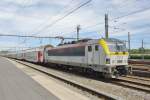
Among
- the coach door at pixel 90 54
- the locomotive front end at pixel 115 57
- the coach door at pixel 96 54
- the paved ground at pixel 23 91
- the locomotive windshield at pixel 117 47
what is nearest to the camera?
the paved ground at pixel 23 91

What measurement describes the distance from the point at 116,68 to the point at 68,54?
9629mm

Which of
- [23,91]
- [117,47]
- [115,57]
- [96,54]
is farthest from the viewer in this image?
[96,54]

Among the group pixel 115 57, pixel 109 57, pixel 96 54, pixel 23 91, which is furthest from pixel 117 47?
pixel 23 91

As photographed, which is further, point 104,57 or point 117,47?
point 117,47

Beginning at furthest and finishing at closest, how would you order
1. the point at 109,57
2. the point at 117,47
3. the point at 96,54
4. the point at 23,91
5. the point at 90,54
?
the point at 90,54 < the point at 96,54 < the point at 117,47 < the point at 109,57 < the point at 23,91

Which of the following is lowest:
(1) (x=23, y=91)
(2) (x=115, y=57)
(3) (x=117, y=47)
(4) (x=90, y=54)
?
(1) (x=23, y=91)

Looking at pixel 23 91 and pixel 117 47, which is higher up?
pixel 117 47

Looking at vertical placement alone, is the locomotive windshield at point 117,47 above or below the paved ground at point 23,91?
above

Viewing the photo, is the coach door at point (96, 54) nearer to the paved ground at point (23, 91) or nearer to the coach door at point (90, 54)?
the coach door at point (90, 54)

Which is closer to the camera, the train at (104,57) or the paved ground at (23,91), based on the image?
the paved ground at (23,91)

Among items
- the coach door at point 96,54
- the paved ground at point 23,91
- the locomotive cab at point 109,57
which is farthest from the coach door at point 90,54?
the paved ground at point 23,91

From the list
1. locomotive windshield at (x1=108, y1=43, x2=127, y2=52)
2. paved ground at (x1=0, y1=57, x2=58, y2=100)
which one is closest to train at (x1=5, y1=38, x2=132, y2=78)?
locomotive windshield at (x1=108, y1=43, x2=127, y2=52)

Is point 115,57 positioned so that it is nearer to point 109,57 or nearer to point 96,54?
point 109,57

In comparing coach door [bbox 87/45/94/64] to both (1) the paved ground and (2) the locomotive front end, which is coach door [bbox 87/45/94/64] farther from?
Result: (1) the paved ground
